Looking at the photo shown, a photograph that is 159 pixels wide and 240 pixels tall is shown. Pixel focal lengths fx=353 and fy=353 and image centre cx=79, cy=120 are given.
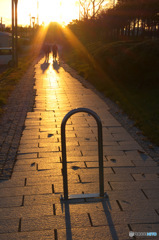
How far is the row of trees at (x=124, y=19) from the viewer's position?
26939mm

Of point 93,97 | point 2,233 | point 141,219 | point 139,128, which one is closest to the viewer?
point 2,233

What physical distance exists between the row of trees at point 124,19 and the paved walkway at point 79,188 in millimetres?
20307

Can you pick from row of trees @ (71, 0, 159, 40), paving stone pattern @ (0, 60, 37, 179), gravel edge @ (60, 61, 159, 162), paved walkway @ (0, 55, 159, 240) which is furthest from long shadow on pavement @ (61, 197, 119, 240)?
row of trees @ (71, 0, 159, 40)

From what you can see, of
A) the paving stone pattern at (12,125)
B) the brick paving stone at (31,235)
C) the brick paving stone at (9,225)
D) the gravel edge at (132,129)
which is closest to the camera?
the brick paving stone at (31,235)

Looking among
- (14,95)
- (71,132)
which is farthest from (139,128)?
(14,95)

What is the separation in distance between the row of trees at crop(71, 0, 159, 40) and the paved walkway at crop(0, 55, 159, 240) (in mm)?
20307

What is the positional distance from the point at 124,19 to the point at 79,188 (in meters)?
32.7

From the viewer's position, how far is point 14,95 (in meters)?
12.3

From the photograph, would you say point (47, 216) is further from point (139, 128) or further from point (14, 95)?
point (14, 95)

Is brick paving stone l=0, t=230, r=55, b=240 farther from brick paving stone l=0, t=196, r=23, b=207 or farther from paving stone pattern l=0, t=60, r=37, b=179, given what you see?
paving stone pattern l=0, t=60, r=37, b=179

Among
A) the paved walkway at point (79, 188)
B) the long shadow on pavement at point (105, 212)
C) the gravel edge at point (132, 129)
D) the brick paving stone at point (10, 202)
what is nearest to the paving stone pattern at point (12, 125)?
the paved walkway at point (79, 188)

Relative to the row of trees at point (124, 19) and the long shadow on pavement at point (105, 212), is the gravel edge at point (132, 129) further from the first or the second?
the row of trees at point (124, 19)

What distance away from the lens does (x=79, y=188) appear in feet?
14.1

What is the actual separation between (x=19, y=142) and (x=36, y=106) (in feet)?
12.5
